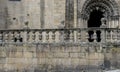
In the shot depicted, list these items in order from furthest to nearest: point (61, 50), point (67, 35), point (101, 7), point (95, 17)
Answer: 1. point (95, 17)
2. point (101, 7)
3. point (67, 35)
4. point (61, 50)

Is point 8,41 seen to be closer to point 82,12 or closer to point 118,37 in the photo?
point 118,37

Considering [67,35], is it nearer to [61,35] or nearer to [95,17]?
[61,35]

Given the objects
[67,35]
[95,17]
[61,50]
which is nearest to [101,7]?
[95,17]

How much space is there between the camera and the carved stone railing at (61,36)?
13828mm

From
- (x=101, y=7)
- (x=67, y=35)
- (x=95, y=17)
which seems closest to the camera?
(x=67, y=35)

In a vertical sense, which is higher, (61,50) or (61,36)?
(61,36)

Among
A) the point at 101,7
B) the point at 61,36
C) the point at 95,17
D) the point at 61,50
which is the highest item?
the point at 101,7

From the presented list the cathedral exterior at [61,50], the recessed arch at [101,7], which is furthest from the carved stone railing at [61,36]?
the recessed arch at [101,7]

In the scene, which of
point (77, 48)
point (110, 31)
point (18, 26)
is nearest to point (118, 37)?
point (110, 31)

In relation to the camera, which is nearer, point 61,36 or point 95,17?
point 61,36

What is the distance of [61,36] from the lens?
14258 millimetres

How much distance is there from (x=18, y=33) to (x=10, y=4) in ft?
25.5

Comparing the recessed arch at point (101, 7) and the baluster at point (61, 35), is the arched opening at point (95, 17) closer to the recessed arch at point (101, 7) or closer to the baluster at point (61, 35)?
the recessed arch at point (101, 7)

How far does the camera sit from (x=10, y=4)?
2195 centimetres
